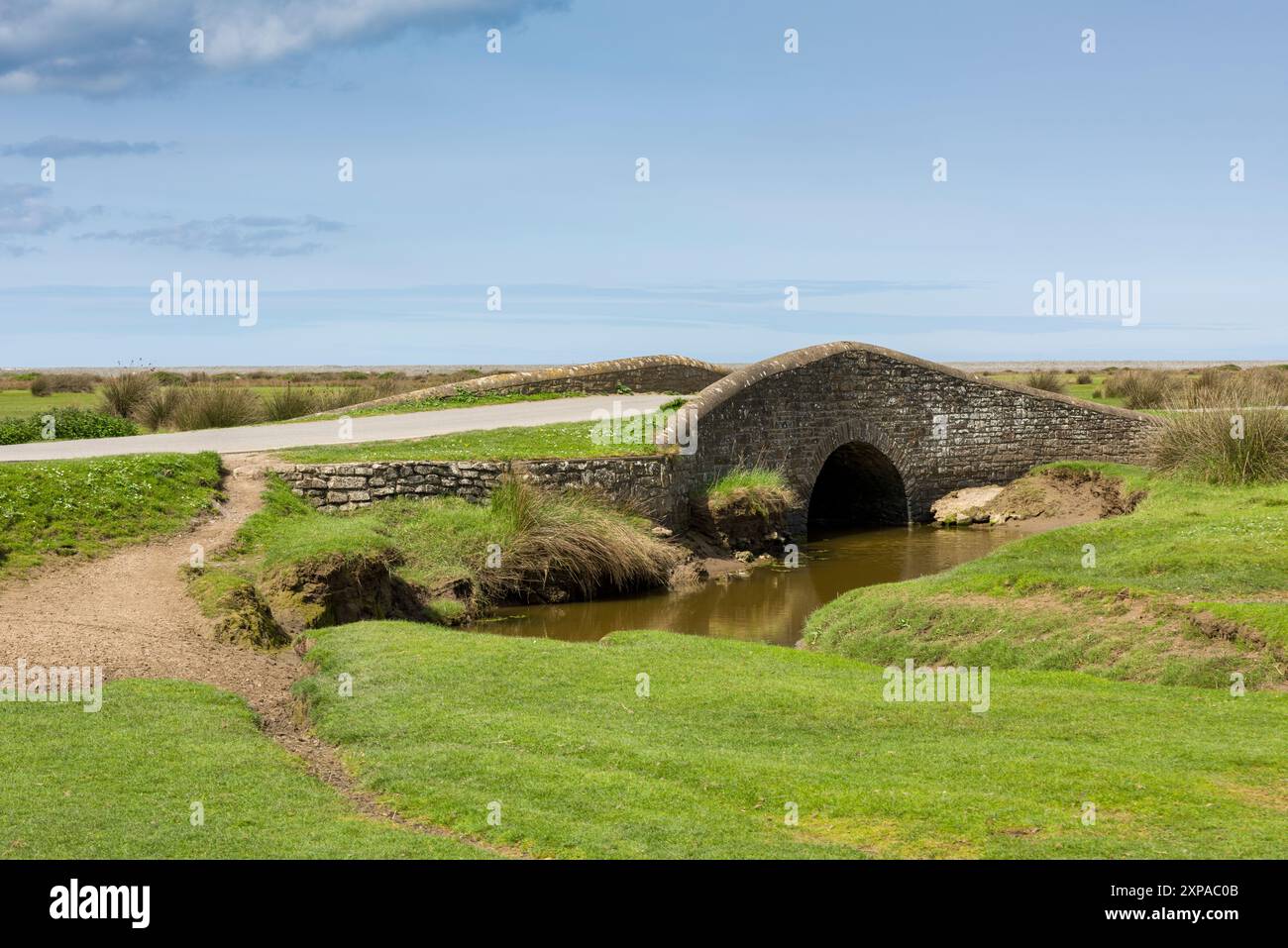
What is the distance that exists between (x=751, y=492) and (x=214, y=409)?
A: 43.3 feet

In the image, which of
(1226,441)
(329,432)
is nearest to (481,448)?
(329,432)

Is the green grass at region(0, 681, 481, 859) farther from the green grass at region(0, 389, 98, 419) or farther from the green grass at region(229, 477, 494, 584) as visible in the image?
the green grass at region(0, 389, 98, 419)

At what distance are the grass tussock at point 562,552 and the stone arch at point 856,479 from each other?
7898 millimetres

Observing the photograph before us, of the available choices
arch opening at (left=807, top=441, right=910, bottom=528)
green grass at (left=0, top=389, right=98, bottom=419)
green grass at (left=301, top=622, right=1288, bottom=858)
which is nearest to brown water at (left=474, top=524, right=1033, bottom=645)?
arch opening at (left=807, top=441, right=910, bottom=528)

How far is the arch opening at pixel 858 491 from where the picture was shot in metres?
32.5

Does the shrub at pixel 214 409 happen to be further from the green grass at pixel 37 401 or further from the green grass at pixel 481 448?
the green grass at pixel 37 401

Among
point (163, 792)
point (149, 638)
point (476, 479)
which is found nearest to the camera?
point (163, 792)

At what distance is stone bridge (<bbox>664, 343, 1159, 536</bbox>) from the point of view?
91.2ft

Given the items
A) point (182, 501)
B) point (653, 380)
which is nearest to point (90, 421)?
point (182, 501)

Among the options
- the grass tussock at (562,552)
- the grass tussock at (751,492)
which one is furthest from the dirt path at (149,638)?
the grass tussock at (751,492)

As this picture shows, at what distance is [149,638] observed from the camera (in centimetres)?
1312

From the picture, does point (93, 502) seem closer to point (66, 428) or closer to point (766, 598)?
point (66, 428)

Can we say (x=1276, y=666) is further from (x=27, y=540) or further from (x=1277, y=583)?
(x=27, y=540)
